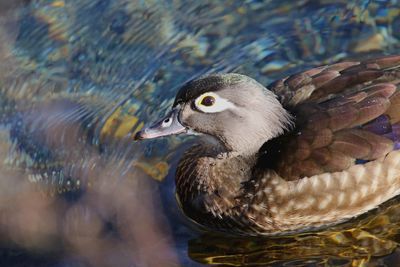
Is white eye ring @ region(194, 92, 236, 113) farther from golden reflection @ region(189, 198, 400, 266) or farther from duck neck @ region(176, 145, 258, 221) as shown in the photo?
golden reflection @ region(189, 198, 400, 266)

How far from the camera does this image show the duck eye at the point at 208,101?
497 centimetres

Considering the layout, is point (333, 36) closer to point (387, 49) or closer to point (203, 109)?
point (387, 49)

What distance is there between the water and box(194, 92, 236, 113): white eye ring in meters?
0.88

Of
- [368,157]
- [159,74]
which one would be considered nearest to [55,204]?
[159,74]

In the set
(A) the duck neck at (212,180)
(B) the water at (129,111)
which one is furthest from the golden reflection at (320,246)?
(A) the duck neck at (212,180)

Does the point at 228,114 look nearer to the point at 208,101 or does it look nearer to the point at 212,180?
the point at 208,101

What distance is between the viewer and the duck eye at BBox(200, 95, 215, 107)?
16.3 feet

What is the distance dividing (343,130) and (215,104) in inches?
32.3

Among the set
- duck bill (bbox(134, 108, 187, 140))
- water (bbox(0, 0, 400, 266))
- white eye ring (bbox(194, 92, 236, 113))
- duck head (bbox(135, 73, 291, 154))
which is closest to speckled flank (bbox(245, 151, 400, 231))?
water (bbox(0, 0, 400, 266))

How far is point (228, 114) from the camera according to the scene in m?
5.17

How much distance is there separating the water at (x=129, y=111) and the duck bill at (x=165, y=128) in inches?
26.1

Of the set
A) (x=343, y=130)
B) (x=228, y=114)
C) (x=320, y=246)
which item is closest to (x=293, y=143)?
(x=343, y=130)

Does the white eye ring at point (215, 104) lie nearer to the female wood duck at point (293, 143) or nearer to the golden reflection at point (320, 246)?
the female wood duck at point (293, 143)

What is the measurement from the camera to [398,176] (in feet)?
17.0
